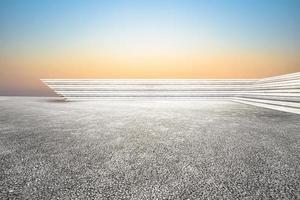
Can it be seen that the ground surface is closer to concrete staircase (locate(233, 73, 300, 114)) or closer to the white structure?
concrete staircase (locate(233, 73, 300, 114))

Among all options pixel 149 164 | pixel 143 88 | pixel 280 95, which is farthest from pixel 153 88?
pixel 149 164

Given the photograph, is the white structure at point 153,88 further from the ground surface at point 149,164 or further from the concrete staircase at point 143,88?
the ground surface at point 149,164

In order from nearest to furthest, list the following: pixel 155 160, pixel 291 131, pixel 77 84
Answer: pixel 155 160 < pixel 291 131 < pixel 77 84

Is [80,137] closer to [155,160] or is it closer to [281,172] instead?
[155,160]

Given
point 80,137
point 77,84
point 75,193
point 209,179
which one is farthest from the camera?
point 77,84

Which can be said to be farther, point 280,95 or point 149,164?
point 280,95

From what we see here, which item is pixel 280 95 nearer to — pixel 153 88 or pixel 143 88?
pixel 153 88

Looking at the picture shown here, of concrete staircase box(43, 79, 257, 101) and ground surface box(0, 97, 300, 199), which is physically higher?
concrete staircase box(43, 79, 257, 101)

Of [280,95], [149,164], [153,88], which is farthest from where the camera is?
[153,88]

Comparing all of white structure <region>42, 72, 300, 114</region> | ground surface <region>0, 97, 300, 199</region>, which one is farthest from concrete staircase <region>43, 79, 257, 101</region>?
ground surface <region>0, 97, 300, 199</region>

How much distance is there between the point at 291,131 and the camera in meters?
2.55

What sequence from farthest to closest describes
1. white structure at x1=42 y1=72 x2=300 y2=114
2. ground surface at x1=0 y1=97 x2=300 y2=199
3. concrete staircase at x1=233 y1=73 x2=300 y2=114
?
white structure at x1=42 y1=72 x2=300 y2=114, concrete staircase at x1=233 y1=73 x2=300 y2=114, ground surface at x1=0 y1=97 x2=300 y2=199

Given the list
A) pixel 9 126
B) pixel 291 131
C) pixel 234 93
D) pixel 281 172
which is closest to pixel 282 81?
pixel 234 93

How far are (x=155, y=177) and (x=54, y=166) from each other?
746 mm
